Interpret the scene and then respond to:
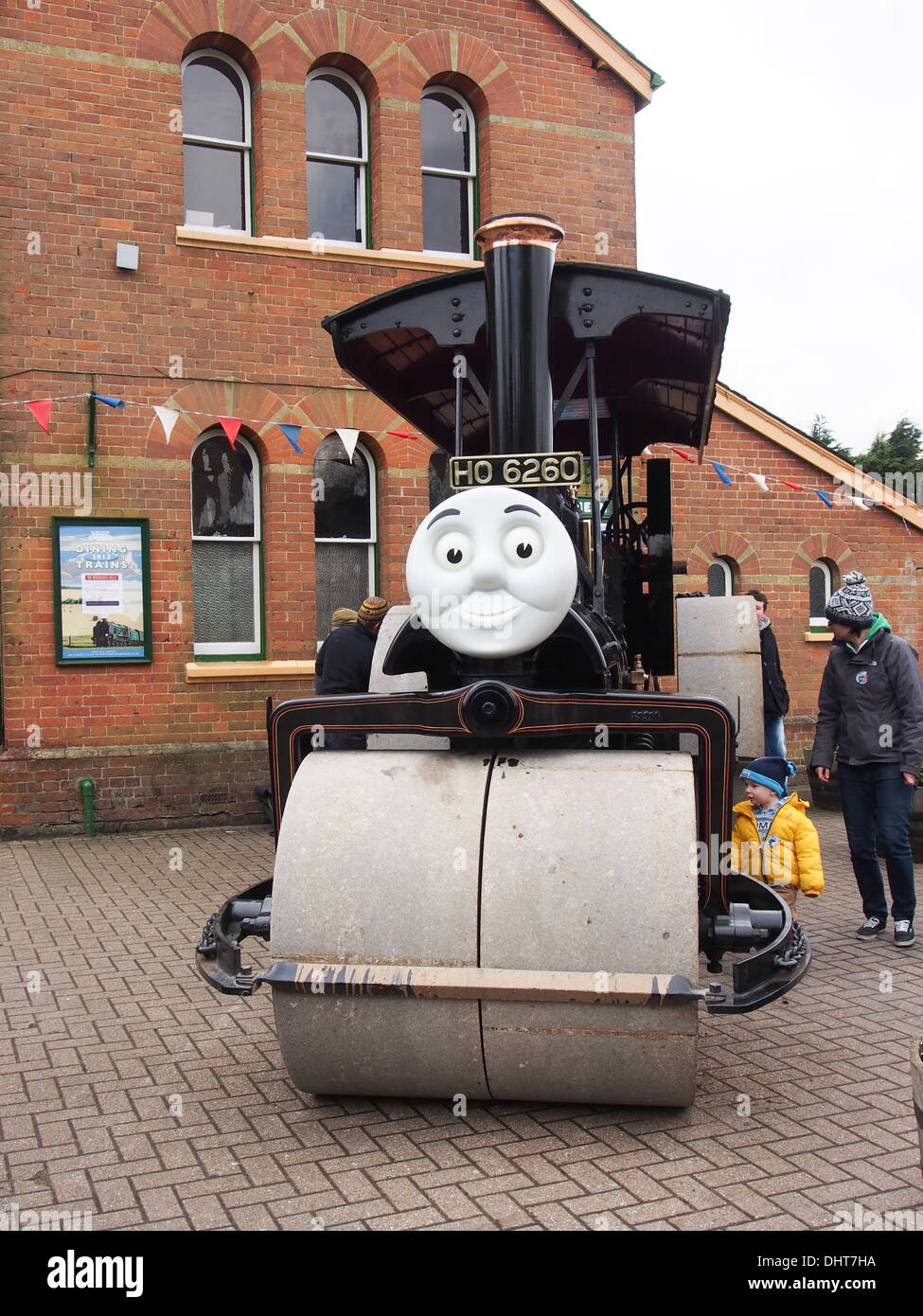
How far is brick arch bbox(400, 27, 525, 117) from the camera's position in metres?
11.1

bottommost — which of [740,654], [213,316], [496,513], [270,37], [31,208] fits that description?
[740,654]

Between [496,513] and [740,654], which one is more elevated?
[496,513]

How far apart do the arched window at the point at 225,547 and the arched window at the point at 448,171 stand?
9.23 ft

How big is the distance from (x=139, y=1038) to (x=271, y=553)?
6.04m

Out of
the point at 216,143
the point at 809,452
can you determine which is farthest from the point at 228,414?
the point at 809,452

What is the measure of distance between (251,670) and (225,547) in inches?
43.2

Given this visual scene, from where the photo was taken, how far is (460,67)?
1127 cm

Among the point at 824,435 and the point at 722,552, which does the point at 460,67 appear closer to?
the point at 722,552

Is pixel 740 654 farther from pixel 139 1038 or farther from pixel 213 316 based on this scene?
pixel 213 316

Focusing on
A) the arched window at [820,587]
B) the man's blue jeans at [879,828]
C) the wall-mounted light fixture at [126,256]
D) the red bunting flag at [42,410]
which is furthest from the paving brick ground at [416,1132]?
the arched window at [820,587]

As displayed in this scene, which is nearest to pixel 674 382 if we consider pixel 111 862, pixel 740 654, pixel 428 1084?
pixel 740 654

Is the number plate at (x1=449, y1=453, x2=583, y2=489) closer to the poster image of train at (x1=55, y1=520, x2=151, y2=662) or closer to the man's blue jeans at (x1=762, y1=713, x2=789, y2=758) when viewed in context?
the man's blue jeans at (x1=762, y1=713, x2=789, y2=758)

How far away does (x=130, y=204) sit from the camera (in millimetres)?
10125

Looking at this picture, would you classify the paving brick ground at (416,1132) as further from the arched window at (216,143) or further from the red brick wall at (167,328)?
the arched window at (216,143)
